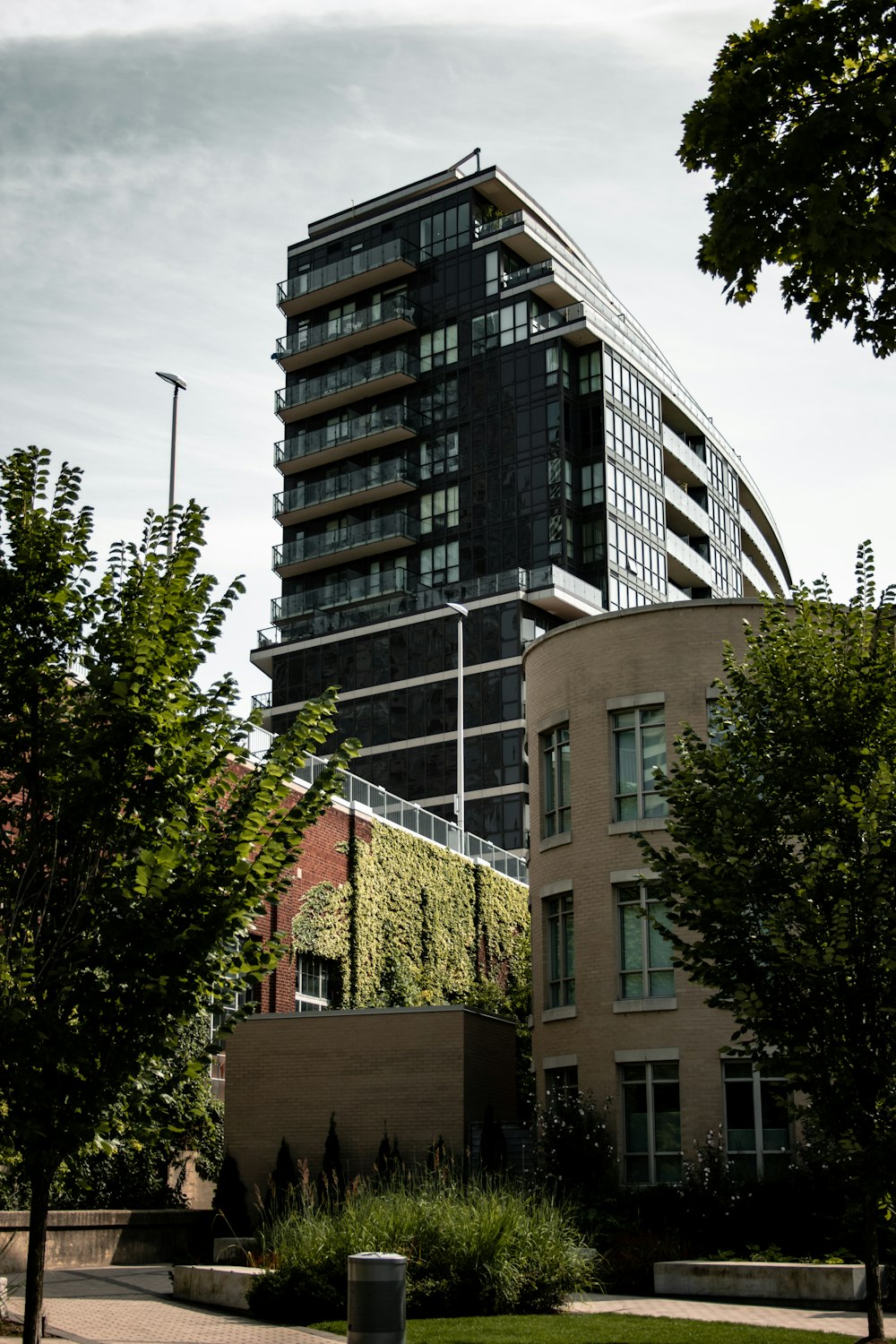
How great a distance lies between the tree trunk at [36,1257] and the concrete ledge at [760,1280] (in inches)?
401

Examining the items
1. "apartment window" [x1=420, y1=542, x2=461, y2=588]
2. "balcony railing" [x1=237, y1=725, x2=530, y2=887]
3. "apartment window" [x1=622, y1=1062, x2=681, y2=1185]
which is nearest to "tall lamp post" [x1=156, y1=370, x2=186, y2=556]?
"balcony railing" [x1=237, y1=725, x2=530, y2=887]

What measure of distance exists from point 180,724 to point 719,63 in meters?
6.57

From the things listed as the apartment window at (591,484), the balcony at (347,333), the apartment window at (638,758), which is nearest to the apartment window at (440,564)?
the apartment window at (591,484)

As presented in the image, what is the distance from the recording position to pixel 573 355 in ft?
262

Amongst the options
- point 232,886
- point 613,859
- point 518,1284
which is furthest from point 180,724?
point 613,859

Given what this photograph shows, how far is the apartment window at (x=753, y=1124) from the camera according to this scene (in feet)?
82.6

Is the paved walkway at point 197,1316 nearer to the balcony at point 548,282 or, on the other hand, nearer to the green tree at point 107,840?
the green tree at point 107,840

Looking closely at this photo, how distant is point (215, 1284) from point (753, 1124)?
1039 centimetres

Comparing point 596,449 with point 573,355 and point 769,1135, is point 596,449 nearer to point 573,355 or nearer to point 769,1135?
point 573,355

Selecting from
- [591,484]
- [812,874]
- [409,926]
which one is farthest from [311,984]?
[591,484]

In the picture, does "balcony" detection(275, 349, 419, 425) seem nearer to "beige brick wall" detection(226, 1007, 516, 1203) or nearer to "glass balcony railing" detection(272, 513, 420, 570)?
"glass balcony railing" detection(272, 513, 420, 570)

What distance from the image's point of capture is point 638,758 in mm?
28156

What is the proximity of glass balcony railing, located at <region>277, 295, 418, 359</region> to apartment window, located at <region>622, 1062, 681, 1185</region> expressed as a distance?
202 feet

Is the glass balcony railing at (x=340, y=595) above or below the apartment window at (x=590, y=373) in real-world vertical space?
below
